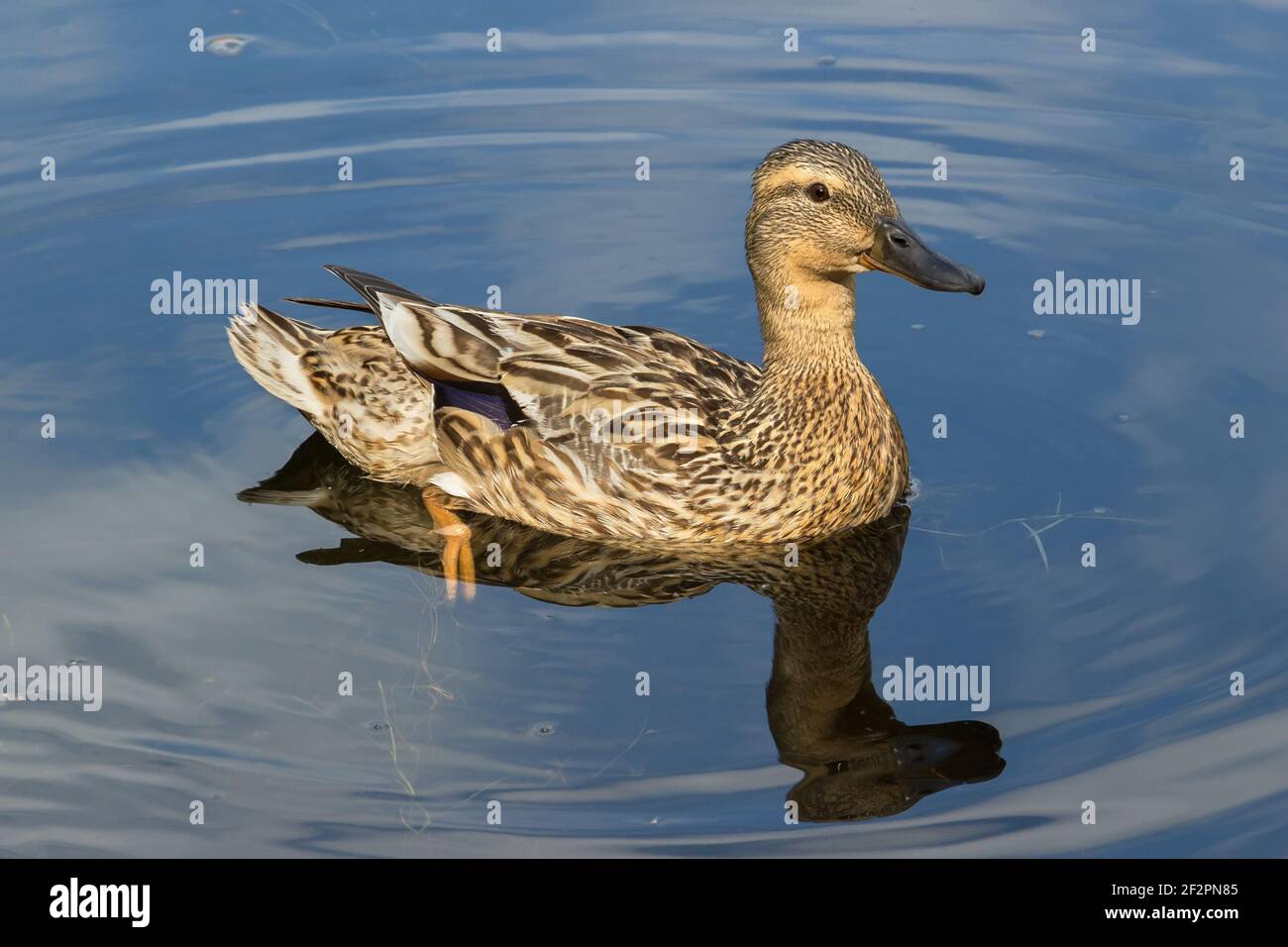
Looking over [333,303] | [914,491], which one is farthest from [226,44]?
[914,491]

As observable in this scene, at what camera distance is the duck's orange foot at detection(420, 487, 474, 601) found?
864cm

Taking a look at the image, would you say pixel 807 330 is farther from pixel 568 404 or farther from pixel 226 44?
pixel 226 44

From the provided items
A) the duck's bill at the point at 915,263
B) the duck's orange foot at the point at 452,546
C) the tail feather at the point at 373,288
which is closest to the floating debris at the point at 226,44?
the tail feather at the point at 373,288

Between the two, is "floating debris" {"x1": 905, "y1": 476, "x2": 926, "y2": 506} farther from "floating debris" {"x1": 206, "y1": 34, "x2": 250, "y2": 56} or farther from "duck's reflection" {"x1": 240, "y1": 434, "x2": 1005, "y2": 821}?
"floating debris" {"x1": 206, "y1": 34, "x2": 250, "y2": 56}

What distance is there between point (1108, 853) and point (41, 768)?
4382mm

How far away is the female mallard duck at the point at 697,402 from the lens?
28.5 ft

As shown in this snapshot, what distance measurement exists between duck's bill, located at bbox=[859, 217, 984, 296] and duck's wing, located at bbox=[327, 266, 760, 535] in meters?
1.17

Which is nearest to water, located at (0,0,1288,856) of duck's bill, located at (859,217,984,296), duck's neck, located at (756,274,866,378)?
duck's neck, located at (756,274,866,378)

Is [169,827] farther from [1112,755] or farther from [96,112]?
[96,112]

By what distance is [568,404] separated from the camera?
9109 millimetres

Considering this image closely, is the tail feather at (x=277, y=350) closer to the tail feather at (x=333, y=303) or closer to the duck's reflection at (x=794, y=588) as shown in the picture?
the tail feather at (x=333, y=303)

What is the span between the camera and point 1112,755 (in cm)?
712
